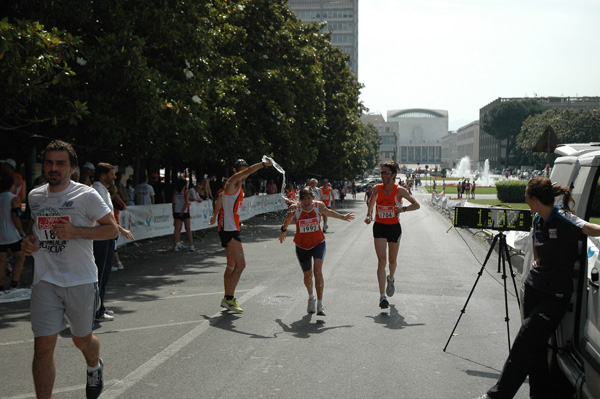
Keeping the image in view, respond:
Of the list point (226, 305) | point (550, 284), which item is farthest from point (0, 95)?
point (550, 284)

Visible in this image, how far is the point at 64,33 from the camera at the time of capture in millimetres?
11758

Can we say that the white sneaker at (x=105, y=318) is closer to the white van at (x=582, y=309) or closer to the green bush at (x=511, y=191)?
the white van at (x=582, y=309)

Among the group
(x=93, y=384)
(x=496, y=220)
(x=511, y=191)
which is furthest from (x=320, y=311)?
(x=511, y=191)

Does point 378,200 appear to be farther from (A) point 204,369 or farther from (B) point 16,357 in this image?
(B) point 16,357

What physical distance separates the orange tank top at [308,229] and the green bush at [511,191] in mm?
38117

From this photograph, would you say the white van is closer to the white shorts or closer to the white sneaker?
the white shorts

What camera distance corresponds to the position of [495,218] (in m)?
6.66

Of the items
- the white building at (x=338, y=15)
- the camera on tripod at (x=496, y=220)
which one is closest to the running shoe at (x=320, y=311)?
the camera on tripod at (x=496, y=220)

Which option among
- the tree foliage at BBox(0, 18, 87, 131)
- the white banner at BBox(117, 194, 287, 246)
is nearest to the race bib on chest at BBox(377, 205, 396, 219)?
the tree foliage at BBox(0, 18, 87, 131)

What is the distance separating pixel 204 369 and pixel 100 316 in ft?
9.55

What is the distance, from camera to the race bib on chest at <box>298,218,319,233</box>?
8914mm

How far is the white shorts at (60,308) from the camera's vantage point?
15.3 feet

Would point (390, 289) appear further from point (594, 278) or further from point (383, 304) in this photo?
point (594, 278)

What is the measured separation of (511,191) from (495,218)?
40.8m
